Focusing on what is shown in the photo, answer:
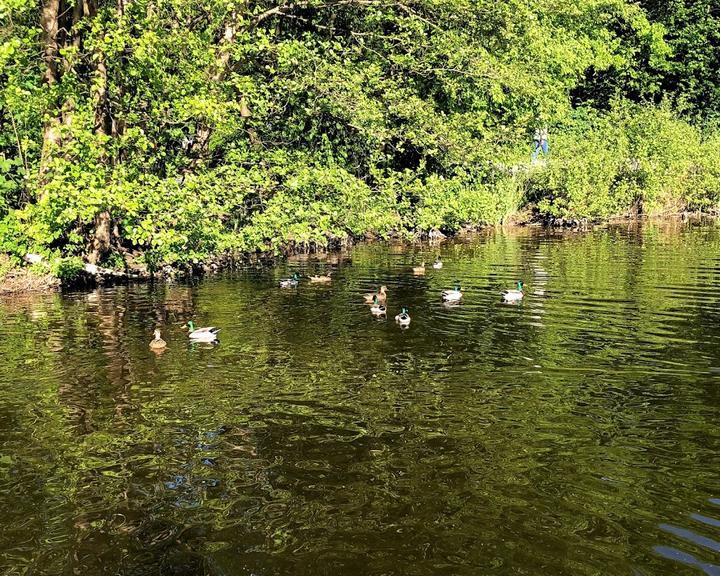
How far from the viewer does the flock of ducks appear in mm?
15602

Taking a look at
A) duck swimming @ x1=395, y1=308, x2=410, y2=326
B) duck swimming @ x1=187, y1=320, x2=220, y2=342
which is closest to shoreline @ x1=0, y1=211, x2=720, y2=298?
duck swimming @ x1=187, y1=320, x2=220, y2=342

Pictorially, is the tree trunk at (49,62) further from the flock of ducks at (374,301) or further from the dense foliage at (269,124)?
the flock of ducks at (374,301)

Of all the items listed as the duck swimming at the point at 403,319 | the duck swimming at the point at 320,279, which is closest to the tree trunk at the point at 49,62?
the duck swimming at the point at 320,279

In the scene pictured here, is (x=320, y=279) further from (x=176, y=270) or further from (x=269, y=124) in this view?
(x=269, y=124)

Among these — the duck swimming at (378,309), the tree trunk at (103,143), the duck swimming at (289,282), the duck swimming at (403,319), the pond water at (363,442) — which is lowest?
the pond water at (363,442)

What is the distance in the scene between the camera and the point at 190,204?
2317cm

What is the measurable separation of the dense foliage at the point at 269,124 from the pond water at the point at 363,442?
569cm

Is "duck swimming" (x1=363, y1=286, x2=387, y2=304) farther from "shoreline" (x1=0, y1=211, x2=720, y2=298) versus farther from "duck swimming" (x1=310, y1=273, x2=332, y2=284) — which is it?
"shoreline" (x1=0, y1=211, x2=720, y2=298)

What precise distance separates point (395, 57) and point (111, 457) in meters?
27.6

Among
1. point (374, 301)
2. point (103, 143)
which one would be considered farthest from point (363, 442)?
point (103, 143)

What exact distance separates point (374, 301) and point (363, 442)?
9879mm

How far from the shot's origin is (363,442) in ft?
32.1

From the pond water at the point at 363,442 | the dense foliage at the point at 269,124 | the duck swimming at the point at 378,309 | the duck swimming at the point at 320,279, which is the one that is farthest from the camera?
the duck swimming at the point at 320,279

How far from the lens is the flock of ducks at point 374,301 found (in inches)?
614
